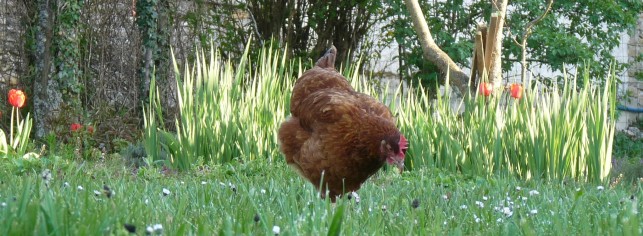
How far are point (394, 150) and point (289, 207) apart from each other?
29.9 inches

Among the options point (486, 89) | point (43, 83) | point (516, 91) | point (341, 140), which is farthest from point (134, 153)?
point (341, 140)

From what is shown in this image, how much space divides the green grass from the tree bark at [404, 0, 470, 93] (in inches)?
80.5

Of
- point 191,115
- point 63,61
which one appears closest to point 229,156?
point 191,115

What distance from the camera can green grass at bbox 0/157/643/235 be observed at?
1.81 m

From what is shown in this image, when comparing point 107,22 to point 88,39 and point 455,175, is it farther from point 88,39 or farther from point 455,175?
point 455,175

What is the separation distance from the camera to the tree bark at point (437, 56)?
7430mm

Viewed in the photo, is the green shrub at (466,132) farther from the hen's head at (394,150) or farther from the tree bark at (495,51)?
the hen's head at (394,150)

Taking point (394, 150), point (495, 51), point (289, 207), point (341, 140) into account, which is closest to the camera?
point (289, 207)

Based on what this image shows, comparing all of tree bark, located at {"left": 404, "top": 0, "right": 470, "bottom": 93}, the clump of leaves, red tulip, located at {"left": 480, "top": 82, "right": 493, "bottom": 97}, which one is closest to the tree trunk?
the clump of leaves

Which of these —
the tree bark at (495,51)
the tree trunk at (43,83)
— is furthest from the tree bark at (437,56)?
the tree trunk at (43,83)

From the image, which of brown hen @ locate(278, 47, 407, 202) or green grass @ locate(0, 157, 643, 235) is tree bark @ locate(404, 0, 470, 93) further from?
brown hen @ locate(278, 47, 407, 202)

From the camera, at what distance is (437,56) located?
25.1 ft

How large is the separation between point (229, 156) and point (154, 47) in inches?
144

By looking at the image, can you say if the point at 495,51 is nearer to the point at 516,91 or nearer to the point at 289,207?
the point at 516,91
